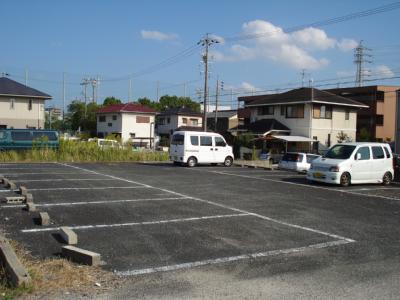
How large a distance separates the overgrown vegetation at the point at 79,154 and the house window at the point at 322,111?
17273mm

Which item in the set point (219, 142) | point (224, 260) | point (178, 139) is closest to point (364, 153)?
point (219, 142)

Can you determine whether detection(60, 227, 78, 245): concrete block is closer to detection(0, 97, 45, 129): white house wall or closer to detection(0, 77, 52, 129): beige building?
detection(0, 77, 52, 129): beige building

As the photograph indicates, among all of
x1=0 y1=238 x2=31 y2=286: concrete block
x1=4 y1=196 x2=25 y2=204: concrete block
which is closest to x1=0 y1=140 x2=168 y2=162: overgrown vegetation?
x1=4 y1=196 x2=25 y2=204: concrete block

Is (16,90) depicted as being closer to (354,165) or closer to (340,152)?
(340,152)

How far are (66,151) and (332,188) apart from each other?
17128 mm

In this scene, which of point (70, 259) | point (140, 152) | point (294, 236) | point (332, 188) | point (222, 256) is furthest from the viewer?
point (140, 152)

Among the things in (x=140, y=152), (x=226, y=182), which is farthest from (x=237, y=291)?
(x=140, y=152)

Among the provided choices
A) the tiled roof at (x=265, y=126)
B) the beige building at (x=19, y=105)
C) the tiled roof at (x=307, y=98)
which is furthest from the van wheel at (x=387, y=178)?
the beige building at (x=19, y=105)

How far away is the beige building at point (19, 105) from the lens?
43616 millimetres

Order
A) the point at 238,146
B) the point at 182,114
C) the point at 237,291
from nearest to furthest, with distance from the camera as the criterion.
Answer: the point at 237,291, the point at 238,146, the point at 182,114

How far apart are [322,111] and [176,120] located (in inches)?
1039

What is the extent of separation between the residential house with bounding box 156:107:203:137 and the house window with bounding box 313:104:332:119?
23.5 metres

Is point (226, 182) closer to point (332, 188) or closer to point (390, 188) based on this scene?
point (332, 188)

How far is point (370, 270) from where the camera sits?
6195mm
